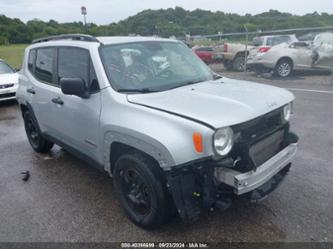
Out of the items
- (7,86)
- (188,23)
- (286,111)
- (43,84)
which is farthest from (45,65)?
(188,23)

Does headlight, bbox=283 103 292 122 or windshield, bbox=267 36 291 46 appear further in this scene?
windshield, bbox=267 36 291 46

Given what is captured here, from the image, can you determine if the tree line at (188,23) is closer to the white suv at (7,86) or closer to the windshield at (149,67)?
the white suv at (7,86)

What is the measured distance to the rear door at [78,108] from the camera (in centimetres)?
334

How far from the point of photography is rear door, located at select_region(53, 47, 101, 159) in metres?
3.34

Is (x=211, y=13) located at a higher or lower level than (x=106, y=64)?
higher

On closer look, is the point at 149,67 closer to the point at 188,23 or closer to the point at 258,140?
the point at 258,140

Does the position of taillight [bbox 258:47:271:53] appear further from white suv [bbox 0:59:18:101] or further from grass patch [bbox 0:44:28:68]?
grass patch [bbox 0:44:28:68]

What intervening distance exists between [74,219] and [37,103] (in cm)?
203

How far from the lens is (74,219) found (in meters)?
3.30

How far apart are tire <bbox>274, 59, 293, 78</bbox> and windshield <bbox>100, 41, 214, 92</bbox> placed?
969 centimetres

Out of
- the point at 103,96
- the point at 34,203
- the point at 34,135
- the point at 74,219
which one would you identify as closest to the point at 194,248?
the point at 74,219

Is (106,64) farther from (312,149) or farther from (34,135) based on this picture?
(312,149)

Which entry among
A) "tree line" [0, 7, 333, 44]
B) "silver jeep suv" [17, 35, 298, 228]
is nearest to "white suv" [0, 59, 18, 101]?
"silver jeep suv" [17, 35, 298, 228]

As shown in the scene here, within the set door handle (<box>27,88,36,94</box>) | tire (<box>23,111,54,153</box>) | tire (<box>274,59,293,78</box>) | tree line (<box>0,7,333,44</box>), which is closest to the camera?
door handle (<box>27,88,36,94</box>)
